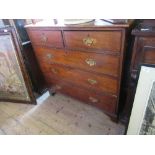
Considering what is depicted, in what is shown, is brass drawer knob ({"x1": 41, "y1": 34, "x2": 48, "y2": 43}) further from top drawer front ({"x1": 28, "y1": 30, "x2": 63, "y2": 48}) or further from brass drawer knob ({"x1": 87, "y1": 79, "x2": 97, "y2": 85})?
brass drawer knob ({"x1": 87, "y1": 79, "x2": 97, "y2": 85})

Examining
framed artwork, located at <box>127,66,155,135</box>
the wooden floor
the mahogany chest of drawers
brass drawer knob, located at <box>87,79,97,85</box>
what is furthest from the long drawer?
the wooden floor

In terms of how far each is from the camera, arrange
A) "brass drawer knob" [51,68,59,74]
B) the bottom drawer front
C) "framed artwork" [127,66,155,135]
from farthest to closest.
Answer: "brass drawer knob" [51,68,59,74] → the bottom drawer front → "framed artwork" [127,66,155,135]

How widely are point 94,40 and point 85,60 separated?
22cm

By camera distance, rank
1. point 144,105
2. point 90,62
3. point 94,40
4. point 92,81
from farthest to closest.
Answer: point 92,81
point 90,62
point 94,40
point 144,105

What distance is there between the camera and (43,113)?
175 cm

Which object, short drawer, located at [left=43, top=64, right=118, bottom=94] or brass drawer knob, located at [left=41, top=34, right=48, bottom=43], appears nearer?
short drawer, located at [left=43, top=64, right=118, bottom=94]

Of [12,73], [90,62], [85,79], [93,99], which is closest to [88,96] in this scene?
[93,99]

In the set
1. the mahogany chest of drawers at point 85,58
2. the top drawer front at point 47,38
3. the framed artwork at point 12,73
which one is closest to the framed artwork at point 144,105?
the mahogany chest of drawers at point 85,58

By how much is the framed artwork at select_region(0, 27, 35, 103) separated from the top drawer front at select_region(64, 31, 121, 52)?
2.00 ft

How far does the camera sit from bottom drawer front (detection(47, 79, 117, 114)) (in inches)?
55.6

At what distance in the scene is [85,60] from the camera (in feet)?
4.25

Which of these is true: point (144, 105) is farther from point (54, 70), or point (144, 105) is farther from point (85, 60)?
point (54, 70)
